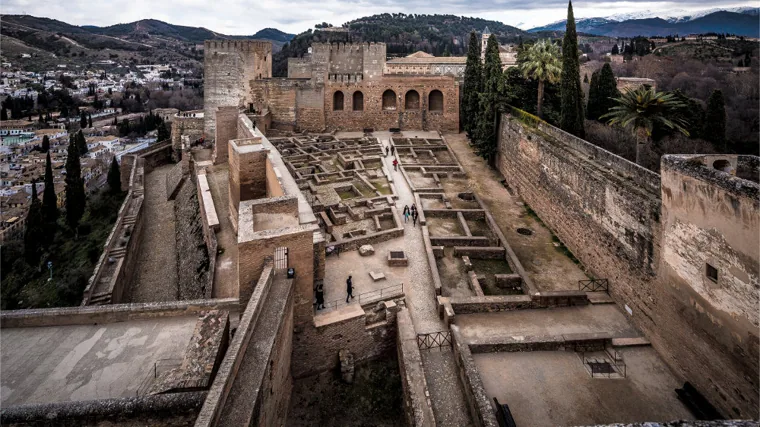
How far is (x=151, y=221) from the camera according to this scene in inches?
941

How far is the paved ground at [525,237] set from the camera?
44.7 ft

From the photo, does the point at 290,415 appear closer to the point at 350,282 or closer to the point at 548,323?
the point at 350,282

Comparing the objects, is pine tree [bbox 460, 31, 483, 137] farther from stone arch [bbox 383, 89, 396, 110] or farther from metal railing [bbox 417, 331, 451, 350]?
metal railing [bbox 417, 331, 451, 350]

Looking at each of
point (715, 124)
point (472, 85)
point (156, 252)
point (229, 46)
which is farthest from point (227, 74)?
point (715, 124)

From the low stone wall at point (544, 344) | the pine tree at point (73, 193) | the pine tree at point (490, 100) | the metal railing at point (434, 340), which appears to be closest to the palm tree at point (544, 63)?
the pine tree at point (490, 100)

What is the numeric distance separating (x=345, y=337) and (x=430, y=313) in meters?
2.19

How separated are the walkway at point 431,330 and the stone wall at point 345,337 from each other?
2.54 feet

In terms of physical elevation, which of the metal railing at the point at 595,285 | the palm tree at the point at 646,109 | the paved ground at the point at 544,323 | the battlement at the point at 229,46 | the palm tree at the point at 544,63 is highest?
the battlement at the point at 229,46

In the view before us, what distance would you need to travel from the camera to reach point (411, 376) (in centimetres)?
897

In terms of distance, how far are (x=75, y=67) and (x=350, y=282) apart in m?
146

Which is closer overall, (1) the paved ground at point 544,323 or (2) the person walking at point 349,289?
(1) the paved ground at point 544,323

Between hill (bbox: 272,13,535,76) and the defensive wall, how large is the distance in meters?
46.4

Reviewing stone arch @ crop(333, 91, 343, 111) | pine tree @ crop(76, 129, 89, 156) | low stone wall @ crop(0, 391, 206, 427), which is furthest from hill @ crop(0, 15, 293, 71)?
low stone wall @ crop(0, 391, 206, 427)

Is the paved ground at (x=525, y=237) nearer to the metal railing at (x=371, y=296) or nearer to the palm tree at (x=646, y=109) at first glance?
the palm tree at (x=646, y=109)
